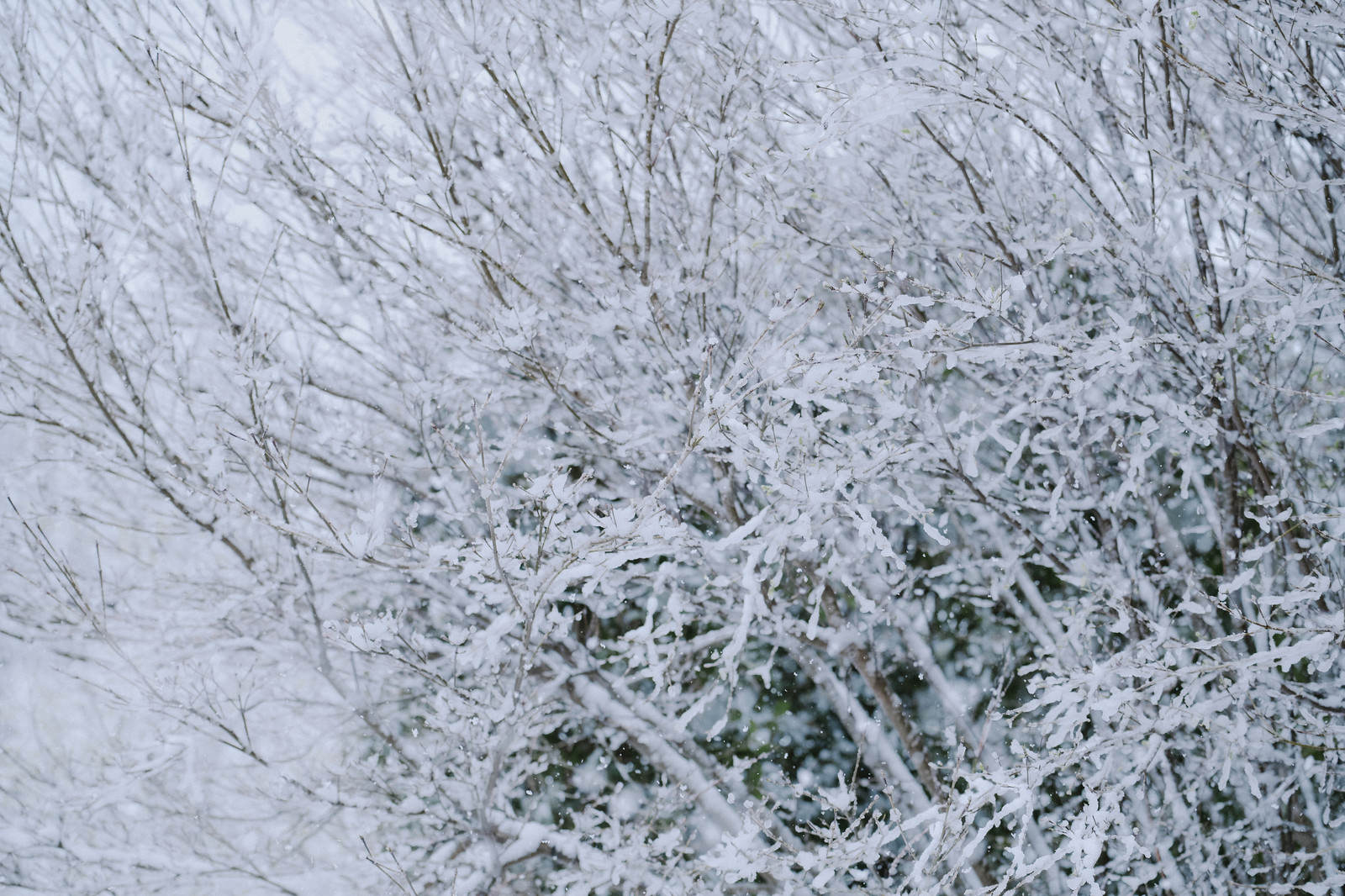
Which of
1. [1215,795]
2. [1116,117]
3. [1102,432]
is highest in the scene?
[1116,117]

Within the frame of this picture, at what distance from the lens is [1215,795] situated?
5004 millimetres

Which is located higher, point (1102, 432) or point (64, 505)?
point (64, 505)

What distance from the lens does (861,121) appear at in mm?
2098

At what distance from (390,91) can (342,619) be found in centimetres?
250

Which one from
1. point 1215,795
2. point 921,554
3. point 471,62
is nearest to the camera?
point 471,62

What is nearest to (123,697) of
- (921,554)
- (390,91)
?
(390,91)

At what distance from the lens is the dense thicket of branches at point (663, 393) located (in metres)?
2.35

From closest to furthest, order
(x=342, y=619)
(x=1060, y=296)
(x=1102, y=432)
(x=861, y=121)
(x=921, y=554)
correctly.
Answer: (x=861, y=121) < (x=1102, y=432) < (x=1060, y=296) < (x=342, y=619) < (x=921, y=554)

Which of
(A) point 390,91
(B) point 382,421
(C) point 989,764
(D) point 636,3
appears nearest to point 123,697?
(B) point 382,421

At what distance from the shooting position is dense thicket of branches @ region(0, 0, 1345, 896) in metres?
2.35

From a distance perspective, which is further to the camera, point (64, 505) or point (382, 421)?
point (382, 421)

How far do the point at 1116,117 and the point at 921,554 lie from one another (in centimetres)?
392

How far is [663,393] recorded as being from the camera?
3.22m

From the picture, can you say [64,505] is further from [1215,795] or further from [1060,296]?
[1215,795]
